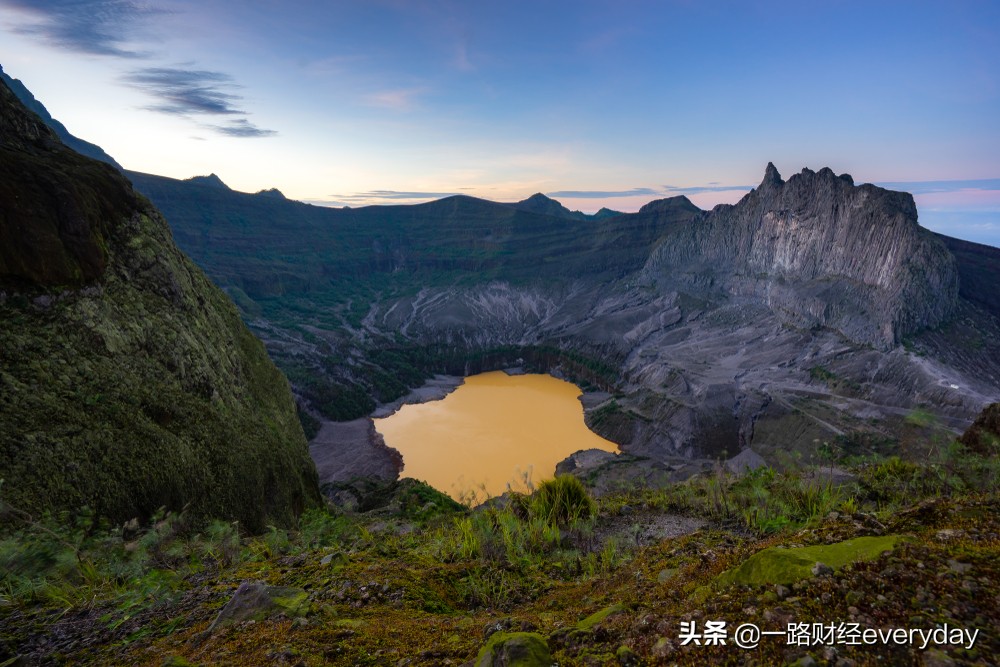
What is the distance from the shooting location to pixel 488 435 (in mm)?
63938

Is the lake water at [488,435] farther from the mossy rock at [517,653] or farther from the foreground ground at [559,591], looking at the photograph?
the mossy rock at [517,653]

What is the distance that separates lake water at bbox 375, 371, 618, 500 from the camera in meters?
53.5

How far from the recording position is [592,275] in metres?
134

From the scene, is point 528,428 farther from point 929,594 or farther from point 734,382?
point 929,594

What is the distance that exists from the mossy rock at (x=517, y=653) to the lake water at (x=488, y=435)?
40443 mm

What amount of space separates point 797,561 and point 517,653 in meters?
2.50

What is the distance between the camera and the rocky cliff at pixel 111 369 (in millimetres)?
11602

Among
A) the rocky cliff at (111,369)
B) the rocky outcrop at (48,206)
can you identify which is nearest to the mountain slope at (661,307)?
the rocky cliff at (111,369)

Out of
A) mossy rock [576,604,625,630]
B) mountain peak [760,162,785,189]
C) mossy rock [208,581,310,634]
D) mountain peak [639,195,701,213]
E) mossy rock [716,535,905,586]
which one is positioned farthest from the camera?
mountain peak [639,195,701,213]

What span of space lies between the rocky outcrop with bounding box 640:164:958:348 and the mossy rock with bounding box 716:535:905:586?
2778 inches

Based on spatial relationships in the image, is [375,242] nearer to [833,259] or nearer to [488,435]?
[488,435]

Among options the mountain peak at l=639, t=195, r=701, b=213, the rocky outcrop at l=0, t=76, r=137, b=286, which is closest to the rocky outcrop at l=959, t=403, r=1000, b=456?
the rocky outcrop at l=0, t=76, r=137, b=286

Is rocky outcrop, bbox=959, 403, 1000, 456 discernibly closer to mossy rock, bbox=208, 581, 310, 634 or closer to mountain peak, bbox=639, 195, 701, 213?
mossy rock, bbox=208, 581, 310, 634

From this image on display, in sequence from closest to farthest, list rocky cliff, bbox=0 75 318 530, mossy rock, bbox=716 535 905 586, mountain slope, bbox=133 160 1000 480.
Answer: mossy rock, bbox=716 535 905 586
rocky cliff, bbox=0 75 318 530
mountain slope, bbox=133 160 1000 480
